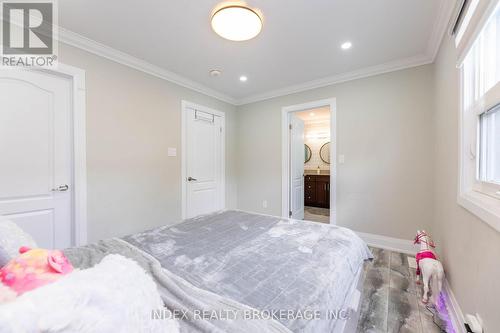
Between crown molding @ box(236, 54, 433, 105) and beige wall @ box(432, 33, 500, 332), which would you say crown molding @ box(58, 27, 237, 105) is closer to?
crown molding @ box(236, 54, 433, 105)

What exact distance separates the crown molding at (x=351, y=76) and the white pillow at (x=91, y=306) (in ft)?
10.7

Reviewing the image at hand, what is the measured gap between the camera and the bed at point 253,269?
Answer: 2.39 feet

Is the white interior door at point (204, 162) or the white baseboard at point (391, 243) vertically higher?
the white interior door at point (204, 162)

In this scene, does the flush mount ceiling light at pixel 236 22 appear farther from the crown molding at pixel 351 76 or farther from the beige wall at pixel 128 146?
the crown molding at pixel 351 76

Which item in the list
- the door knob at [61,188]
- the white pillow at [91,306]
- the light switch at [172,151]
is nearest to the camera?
the white pillow at [91,306]

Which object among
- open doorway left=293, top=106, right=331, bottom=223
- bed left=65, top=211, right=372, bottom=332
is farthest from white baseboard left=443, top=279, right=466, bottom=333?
open doorway left=293, top=106, right=331, bottom=223

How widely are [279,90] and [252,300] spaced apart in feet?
10.9

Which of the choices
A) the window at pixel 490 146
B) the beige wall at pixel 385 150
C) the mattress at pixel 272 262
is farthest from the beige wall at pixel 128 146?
the window at pixel 490 146

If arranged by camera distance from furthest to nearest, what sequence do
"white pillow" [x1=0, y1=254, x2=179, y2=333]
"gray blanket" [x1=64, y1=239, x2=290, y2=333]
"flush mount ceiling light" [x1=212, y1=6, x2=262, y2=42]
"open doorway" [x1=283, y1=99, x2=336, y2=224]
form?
"open doorway" [x1=283, y1=99, x2=336, y2=224] < "flush mount ceiling light" [x1=212, y1=6, x2=262, y2=42] < "gray blanket" [x1=64, y1=239, x2=290, y2=333] < "white pillow" [x1=0, y1=254, x2=179, y2=333]

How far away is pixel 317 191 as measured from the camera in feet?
16.9

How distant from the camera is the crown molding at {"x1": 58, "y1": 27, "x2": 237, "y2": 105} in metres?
2.04

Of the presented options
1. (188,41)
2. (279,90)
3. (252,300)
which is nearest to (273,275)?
(252,300)

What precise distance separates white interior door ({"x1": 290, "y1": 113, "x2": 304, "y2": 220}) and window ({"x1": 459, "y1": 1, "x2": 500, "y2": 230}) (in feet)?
7.56

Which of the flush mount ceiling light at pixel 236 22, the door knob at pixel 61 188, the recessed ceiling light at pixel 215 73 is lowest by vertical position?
the door knob at pixel 61 188
